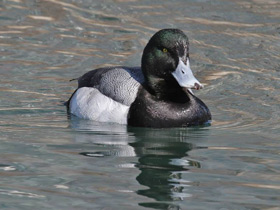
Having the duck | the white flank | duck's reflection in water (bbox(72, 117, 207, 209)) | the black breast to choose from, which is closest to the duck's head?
the duck

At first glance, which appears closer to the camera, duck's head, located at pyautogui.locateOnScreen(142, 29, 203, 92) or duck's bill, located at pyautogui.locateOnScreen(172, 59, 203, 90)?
duck's bill, located at pyautogui.locateOnScreen(172, 59, 203, 90)

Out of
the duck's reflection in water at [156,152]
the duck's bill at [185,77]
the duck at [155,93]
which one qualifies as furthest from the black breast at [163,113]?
the duck's bill at [185,77]

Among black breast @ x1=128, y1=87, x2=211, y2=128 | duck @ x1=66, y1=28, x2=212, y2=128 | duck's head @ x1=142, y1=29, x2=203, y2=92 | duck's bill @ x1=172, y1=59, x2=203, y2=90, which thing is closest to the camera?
duck's bill @ x1=172, y1=59, x2=203, y2=90

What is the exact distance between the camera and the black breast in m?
9.86

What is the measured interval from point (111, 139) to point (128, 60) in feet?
15.1

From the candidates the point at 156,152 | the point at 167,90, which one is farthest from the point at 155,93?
the point at 156,152

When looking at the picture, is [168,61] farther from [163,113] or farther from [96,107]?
[96,107]

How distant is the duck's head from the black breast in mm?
232

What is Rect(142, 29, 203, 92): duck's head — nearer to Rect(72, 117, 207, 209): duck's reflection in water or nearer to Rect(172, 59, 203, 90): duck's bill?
Rect(172, 59, 203, 90): duck's bill

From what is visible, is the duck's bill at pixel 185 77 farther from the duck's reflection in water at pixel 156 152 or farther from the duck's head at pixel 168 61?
the duck's reflection in water at pixel 156 152

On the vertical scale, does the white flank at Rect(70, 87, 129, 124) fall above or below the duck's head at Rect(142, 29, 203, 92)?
below

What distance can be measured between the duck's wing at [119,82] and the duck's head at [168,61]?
0.23m

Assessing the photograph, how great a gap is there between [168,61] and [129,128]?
0.99 metres

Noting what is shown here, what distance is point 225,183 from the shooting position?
7.40m
